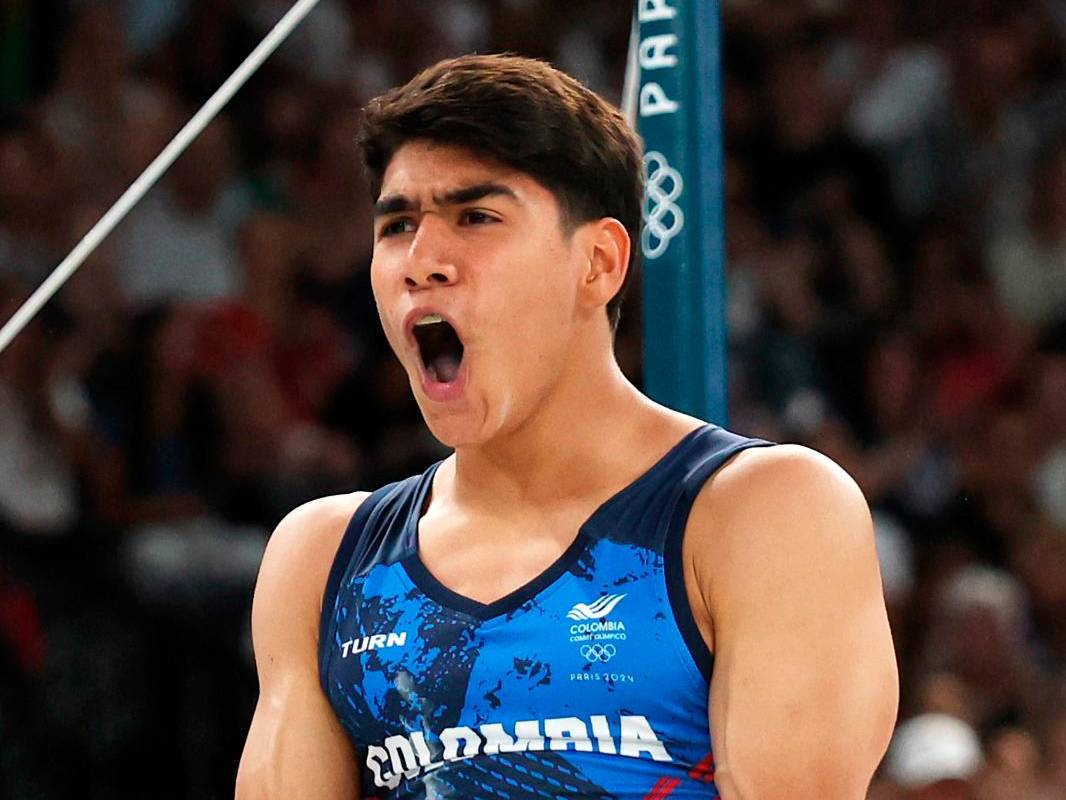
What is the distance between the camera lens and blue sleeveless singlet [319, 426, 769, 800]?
73.1 inches

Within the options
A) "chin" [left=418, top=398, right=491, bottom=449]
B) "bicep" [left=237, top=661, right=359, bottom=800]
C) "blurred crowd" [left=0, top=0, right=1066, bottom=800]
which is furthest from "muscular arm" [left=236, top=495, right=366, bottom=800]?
"blurred crowd" [left=0, top=0, right=1066, bottom=800]

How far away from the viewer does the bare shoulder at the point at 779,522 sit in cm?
184

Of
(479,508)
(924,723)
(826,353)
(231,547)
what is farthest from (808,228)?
(479,508)

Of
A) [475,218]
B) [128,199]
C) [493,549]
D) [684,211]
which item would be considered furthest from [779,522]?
[128,199]

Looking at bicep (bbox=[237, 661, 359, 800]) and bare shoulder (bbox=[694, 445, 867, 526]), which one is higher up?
bare shoulder (bbox=[694, 445, 867, 526])

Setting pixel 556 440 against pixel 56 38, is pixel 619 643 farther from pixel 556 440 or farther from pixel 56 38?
pixel 56 38

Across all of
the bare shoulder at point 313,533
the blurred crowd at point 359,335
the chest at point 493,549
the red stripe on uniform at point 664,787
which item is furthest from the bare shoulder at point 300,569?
the blurred crowd at point 359,335

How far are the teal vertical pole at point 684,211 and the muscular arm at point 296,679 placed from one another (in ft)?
1.52

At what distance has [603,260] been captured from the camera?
2.03 metres

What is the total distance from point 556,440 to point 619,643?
29 cm

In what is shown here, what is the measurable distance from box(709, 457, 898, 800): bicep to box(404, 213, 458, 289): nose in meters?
0.42

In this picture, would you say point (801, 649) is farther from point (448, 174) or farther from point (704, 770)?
point (448, 174)

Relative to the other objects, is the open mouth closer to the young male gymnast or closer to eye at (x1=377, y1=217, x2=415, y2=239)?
the young male gymnast

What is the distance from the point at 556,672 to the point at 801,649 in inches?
10.3
